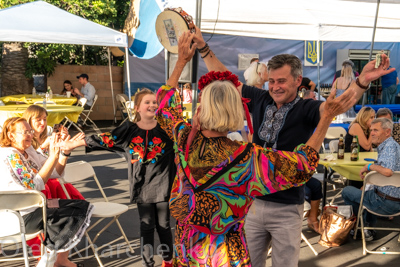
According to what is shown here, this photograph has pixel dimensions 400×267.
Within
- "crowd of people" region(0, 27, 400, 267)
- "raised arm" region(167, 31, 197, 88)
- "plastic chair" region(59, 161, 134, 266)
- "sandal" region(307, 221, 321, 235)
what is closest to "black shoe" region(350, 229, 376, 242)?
"sandal" region(307, 221, 321, 235)

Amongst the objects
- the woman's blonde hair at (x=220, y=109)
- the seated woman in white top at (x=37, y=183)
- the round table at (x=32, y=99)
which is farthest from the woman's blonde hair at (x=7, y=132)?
the round table at (x=32, y=99)

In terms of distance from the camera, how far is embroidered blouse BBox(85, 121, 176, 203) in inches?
158

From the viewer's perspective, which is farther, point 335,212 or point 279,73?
point 335,212

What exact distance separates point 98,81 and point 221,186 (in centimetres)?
1460

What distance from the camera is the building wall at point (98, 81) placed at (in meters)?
15.8

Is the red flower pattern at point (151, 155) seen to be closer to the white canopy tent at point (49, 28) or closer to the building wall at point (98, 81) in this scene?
the white canopy tent at point (49, 28)

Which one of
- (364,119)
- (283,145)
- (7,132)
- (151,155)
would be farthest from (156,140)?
(364,119)

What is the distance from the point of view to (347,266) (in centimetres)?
472

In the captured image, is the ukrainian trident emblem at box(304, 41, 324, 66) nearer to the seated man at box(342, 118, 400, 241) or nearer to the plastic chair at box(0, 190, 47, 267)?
the seated man at box(342, 118, 400, 241)

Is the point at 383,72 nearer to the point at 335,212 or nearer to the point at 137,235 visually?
the point at 335,212

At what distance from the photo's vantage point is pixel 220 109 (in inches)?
89.6

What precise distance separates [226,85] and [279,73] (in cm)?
64

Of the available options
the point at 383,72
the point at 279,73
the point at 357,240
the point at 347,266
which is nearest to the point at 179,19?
the point at 279,73

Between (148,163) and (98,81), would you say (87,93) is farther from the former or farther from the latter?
(148,163)
